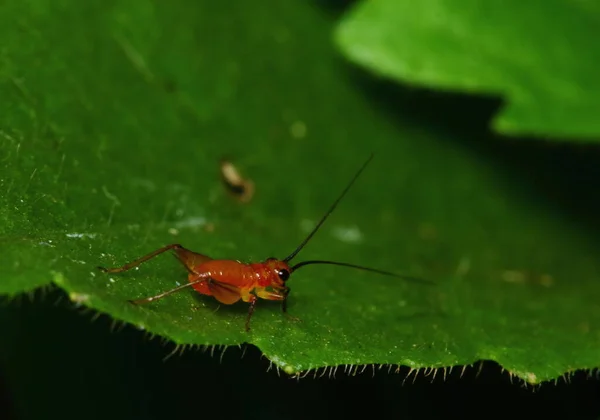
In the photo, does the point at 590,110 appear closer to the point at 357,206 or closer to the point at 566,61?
the point at 566,61

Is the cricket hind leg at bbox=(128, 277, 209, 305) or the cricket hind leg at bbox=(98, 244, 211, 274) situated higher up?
the cricket hind leg at bbox=(128, 277, 209, 305)

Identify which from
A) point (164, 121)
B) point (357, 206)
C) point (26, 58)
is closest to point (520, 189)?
point (357, 206)

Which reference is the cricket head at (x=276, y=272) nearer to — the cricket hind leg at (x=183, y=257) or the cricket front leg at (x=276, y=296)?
the cricket front leg at (x=276, y=296)

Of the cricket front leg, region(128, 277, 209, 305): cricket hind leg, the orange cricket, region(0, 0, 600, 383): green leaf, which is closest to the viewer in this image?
region(128, 277, 209, 305): cricket hind leg

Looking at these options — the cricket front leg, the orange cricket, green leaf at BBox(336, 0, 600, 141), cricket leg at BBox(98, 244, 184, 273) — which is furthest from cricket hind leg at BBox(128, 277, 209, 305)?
green leaf at BBox(336, 0, 600, 141)

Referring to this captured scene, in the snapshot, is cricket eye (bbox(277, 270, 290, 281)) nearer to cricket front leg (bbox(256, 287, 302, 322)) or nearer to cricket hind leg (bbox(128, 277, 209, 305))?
cricket front leg (bbox(256, 287, 302, 322))

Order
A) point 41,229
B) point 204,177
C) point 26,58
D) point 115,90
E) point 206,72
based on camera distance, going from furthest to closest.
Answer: point 206,72, point 204,177, point 115,90, point 26,58, point 41,229

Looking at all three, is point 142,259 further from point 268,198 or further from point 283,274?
point 268,198

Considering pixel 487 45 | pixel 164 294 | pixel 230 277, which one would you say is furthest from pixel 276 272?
pixel 487 45
